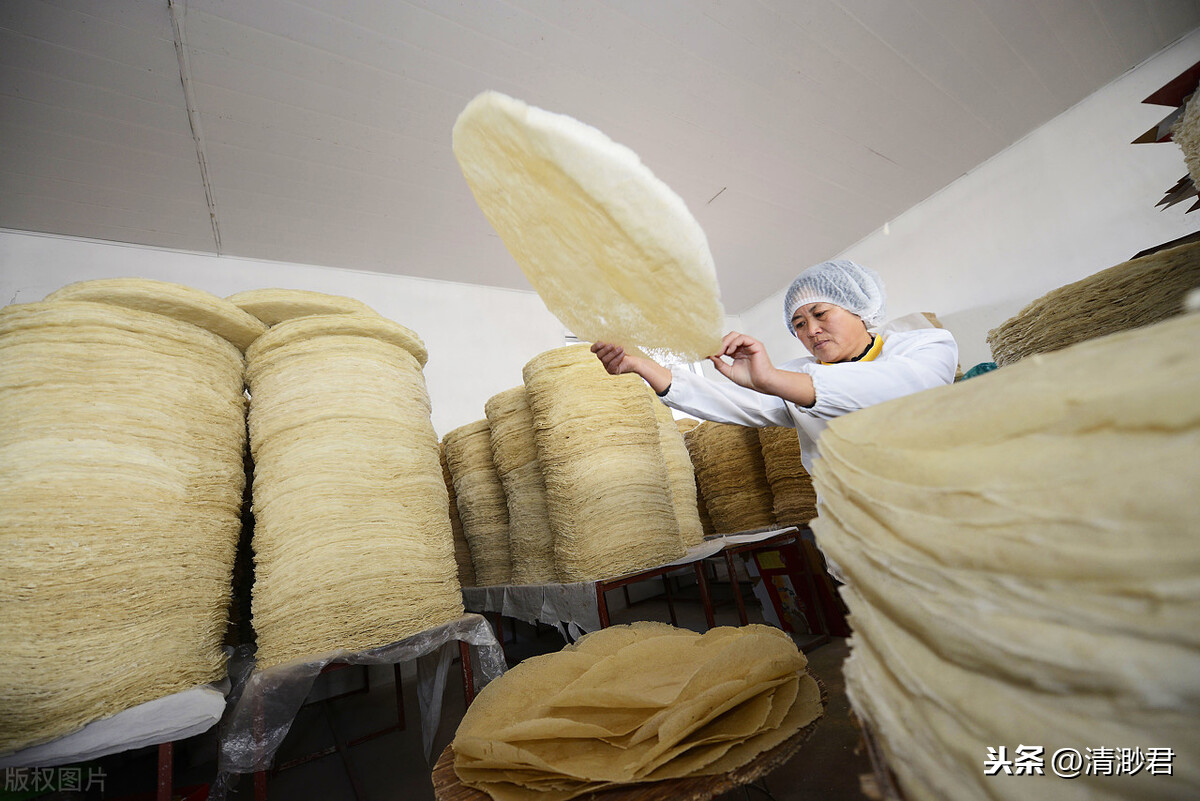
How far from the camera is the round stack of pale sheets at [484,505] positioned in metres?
3.20

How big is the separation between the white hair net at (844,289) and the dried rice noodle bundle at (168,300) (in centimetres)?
216

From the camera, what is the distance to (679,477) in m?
2.97

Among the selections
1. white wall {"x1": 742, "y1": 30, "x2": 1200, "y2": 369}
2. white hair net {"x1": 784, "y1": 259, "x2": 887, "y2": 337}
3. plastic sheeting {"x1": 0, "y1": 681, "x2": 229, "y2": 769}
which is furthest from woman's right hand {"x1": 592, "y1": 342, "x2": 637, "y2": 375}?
white wall {"x1": 742, "y1": 30, "x2": 1200, "y2": 369}

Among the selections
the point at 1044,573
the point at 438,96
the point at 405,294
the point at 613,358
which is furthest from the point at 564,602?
the point at 405,294

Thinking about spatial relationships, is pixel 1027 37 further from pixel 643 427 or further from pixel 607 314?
pixel 607 314

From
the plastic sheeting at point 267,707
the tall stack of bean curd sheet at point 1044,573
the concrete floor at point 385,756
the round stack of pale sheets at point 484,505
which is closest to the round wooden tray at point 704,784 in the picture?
the tall stack of bean curd sheet at point 1044,573

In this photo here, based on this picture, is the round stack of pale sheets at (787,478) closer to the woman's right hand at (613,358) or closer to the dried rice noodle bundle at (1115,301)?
the dried rice noodle bundle at (1115,301)

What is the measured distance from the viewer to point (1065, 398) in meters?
0.35

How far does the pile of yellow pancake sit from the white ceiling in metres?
3.30

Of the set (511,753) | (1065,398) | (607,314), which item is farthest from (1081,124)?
(511,753)

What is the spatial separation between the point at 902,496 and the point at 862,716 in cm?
21

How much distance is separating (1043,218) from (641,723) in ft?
19.5

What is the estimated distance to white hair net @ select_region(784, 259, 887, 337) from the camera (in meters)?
1.95

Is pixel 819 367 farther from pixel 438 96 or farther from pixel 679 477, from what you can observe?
pixel 438 96
